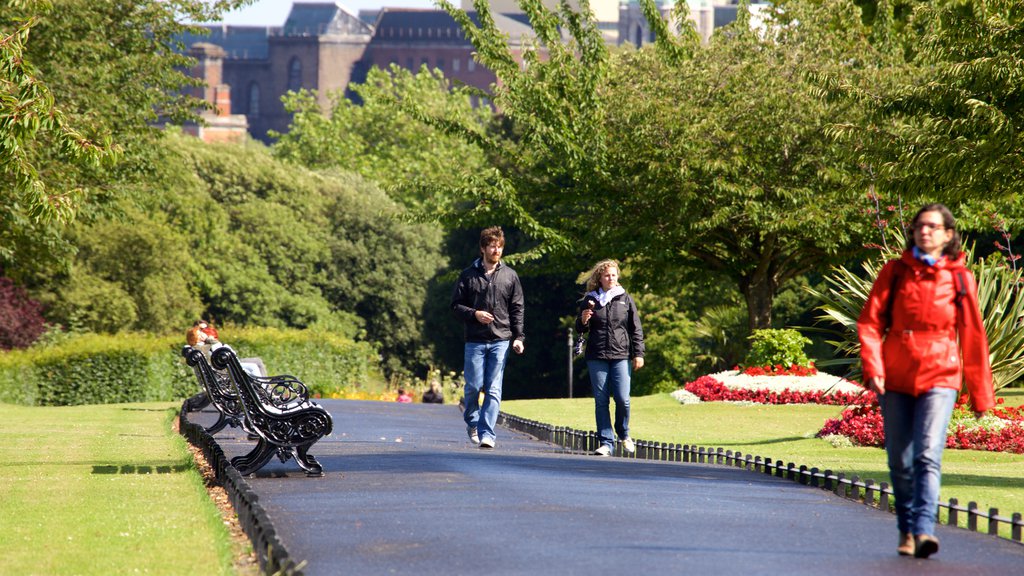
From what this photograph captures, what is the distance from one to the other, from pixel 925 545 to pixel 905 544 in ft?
0.60

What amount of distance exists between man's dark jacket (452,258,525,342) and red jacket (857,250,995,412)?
5.32 m

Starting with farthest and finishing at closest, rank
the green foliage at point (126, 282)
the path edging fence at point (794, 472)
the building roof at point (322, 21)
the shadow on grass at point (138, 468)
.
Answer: the building roof at point (322, 21)
the green foliage at point (126, 282)
the shadow on grass at point (138, 468)
the path edging fence at point (794, 472)

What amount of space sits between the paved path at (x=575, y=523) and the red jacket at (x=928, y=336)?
→ 81cm

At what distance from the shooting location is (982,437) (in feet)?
46.0

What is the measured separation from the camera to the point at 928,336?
21.0 feet

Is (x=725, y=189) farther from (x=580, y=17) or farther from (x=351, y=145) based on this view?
(x=351, y=145)

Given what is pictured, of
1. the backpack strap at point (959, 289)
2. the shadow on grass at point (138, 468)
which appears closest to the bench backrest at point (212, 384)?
the shadow on grass at point (138, 468)

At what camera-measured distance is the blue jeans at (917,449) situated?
6312mm

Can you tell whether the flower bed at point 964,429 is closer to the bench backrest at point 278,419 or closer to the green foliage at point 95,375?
the bench backrest at point 278,419

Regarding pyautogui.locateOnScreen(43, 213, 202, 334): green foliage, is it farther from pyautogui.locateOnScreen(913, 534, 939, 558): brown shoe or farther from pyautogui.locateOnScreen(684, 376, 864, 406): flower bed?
pyautogui.locateOnScreen(913, 534, 939, 558): brown shoe

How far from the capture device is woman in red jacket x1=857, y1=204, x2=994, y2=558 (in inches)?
249

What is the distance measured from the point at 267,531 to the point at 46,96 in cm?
535

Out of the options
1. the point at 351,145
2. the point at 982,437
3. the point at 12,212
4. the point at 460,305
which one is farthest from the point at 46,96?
the point at 351,145

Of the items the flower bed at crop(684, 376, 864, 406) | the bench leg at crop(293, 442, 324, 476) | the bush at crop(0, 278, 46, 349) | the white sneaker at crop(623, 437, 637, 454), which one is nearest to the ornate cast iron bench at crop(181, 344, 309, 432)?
the bench leg at crop(293, 442, 324, 476)
